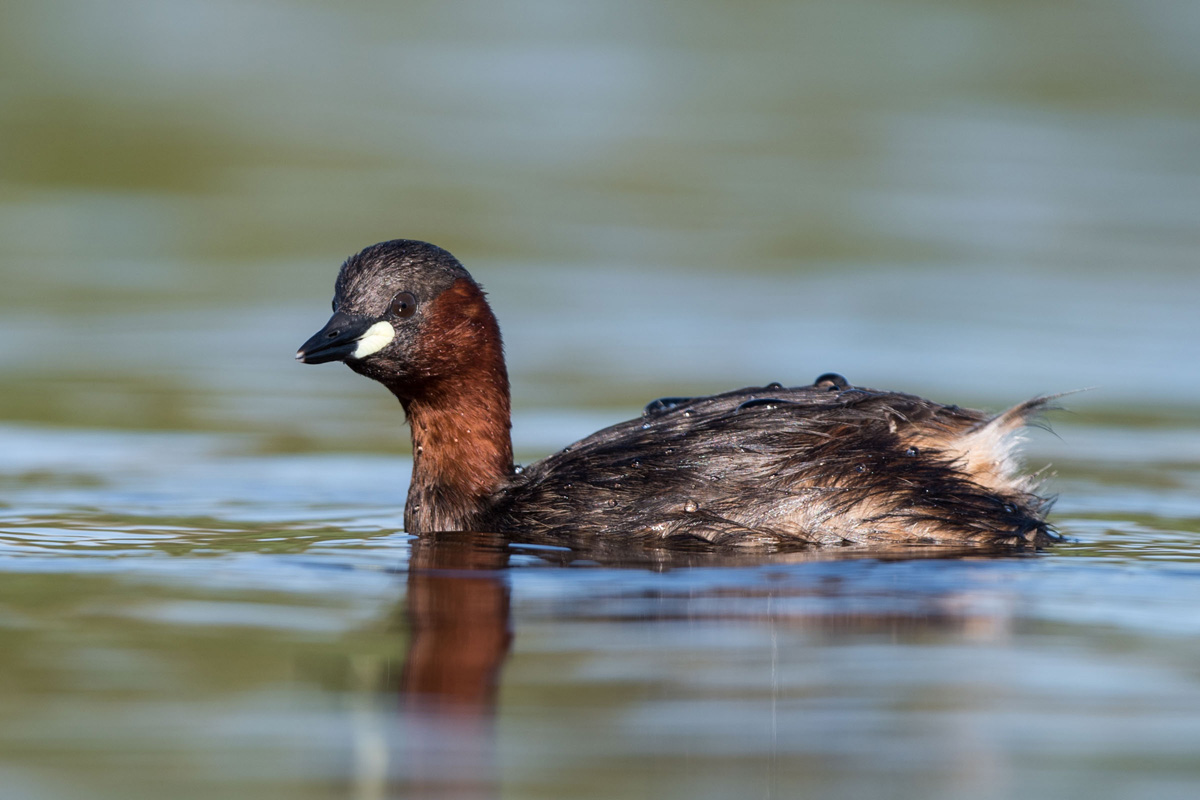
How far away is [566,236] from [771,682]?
14.8m

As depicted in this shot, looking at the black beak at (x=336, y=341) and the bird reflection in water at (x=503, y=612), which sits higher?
the black beak at (x=336, y=341)

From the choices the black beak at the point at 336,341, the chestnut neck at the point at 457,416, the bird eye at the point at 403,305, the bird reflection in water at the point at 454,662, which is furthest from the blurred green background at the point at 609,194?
the bird reflection in water at the point at 454,662

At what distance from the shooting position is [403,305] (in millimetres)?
8766

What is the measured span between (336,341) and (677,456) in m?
1.65

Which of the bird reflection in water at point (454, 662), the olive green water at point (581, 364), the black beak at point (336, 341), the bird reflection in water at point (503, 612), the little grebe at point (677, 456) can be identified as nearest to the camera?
the bird reflection in water at point (454, 662)

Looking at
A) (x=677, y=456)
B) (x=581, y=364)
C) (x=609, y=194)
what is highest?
(x=609, y=194)

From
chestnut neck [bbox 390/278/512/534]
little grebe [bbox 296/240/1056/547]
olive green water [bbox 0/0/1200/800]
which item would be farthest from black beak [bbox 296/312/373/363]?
olive green water [bbox 0/0/1200/800]

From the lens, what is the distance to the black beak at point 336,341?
27.9 ft

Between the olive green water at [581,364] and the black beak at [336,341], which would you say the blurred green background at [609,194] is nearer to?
the olive green water at [581,364]

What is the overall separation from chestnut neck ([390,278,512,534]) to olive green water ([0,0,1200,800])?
350 mm

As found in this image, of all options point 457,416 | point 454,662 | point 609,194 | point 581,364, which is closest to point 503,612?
point 454,662

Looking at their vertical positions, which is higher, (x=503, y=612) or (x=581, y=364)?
(x=581, y=364)

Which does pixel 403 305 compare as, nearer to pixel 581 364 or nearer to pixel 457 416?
pixel 457 416

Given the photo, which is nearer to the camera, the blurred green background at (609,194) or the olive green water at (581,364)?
the olive green water at (581,364)
